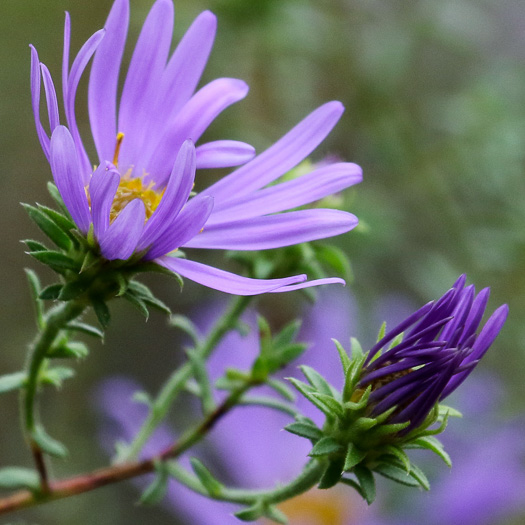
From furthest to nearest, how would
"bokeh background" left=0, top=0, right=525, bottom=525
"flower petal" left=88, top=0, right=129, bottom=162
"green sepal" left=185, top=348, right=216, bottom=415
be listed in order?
"bokeh background" left=0, top=0, right=525, bottom=525, "green sepal" left=185, top=348, right=216, bottom=415, "flower petal" left=88, top=0, right=129, bottom=162

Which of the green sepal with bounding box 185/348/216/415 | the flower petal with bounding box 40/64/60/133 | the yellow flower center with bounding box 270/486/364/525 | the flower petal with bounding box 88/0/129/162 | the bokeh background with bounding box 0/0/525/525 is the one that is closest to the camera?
the flower petal with bounding box 40/64/60/133

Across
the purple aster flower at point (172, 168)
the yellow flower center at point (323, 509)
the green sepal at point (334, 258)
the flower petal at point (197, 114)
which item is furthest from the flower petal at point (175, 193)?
the yellow flower center at point (323, 509)

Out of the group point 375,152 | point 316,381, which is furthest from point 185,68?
point 375,152

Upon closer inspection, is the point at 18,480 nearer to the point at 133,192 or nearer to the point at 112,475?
the point at 112,475

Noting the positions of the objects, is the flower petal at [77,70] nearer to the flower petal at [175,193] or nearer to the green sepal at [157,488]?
the flower petal at [175,193]

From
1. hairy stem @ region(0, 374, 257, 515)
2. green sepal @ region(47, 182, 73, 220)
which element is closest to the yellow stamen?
green sepal @ region(47, 182, 73, 220)

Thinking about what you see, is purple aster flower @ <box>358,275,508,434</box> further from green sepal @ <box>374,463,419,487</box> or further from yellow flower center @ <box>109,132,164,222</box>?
yellow flower center @ <box>109,132,164,222</box>
